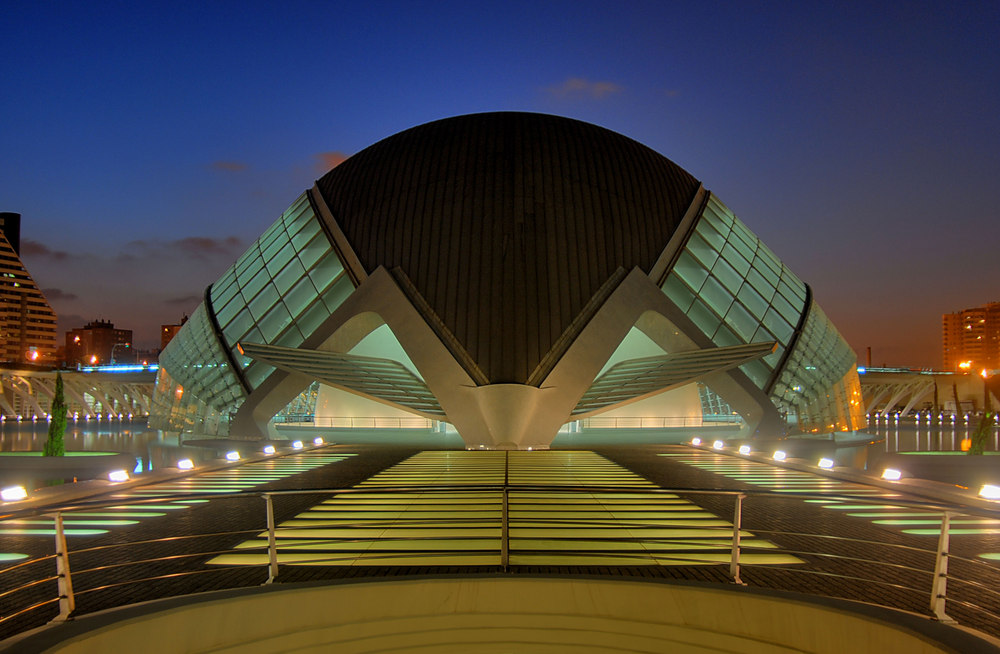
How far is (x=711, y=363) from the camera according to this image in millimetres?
20219

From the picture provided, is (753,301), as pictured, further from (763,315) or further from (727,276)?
(727,276)

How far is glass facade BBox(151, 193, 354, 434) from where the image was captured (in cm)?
2388

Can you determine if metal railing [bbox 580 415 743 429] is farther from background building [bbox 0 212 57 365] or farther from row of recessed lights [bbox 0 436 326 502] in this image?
background building [bbox 0 212 57 365]

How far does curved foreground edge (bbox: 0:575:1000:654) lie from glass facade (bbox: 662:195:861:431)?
1911 centimetres

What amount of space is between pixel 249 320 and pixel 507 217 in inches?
352

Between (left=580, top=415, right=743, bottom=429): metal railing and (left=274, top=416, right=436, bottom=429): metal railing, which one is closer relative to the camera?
(left=274, top=416, right=436, bottom=429): metal railing

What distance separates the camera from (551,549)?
6.76 meters

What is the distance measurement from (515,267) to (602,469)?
358 inches

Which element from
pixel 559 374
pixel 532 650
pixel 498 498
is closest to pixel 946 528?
pixel 532 650

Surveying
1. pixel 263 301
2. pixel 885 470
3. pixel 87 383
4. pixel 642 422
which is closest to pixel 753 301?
pixel 642 422

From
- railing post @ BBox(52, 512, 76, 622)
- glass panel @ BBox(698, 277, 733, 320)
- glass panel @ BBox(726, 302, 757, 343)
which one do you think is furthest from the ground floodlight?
glass panel @ BBox(698, 277, 733, 320)

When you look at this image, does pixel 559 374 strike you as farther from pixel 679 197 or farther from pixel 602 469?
pixel 679 197

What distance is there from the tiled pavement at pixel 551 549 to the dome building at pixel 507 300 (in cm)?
883

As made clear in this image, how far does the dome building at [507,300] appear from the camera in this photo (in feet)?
67.6
